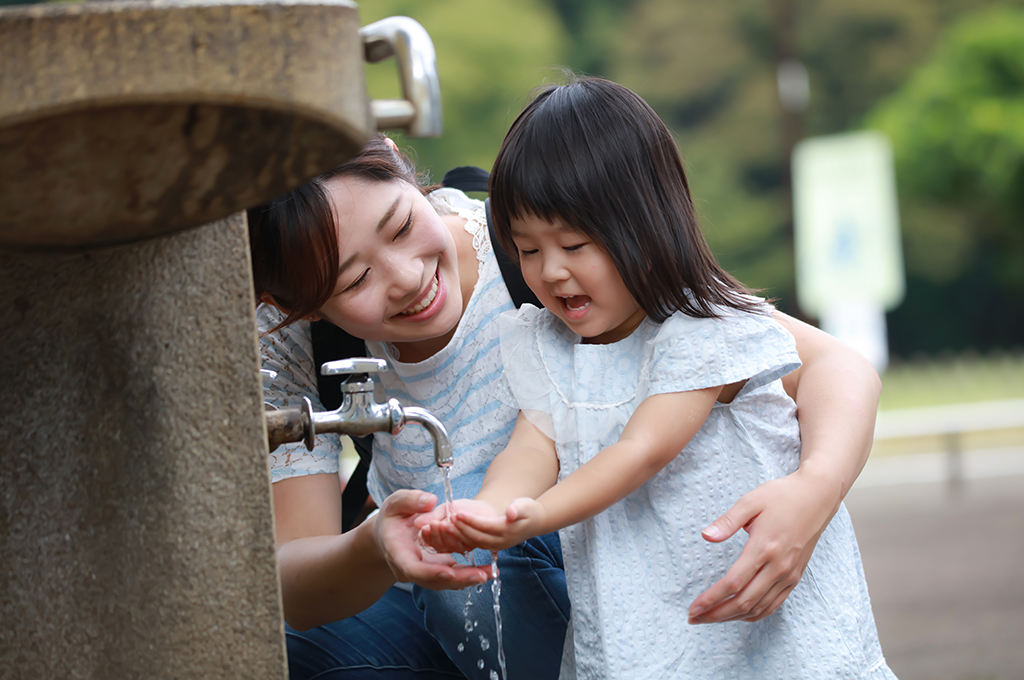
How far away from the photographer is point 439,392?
1703 millimetres

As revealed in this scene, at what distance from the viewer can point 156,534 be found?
1.02 metres

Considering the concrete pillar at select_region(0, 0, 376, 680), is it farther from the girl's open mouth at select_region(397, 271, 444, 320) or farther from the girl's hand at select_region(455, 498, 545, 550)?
the girl's open mouth at select_region(397, 271, 444, 320)

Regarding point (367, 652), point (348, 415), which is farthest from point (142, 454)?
point (367, 652)

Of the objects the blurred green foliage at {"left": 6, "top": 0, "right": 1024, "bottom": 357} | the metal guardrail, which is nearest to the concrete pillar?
the metal guardrail

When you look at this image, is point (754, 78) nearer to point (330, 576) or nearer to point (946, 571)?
point (946, 571)

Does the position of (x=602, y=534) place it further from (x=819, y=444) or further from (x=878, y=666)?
(x=878, y=666)

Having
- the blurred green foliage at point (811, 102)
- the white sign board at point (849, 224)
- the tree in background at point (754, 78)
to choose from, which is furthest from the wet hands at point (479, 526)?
the tree in background at point (754, 78)

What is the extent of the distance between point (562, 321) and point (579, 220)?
23cm

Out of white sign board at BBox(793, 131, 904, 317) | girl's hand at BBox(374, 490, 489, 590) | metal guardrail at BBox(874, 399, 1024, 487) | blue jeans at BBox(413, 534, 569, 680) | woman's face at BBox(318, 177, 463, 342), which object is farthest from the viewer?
white sign board at BBox(793, 131, 904, 317)

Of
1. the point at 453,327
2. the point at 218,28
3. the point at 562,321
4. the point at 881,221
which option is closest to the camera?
the point at 218,28

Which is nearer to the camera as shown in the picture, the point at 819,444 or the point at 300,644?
the point at 819,444

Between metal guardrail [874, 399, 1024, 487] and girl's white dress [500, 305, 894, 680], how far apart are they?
6.00 meters

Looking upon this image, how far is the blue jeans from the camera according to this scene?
1.61 m

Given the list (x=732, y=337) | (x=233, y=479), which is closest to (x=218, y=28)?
(x=233, y=479)
